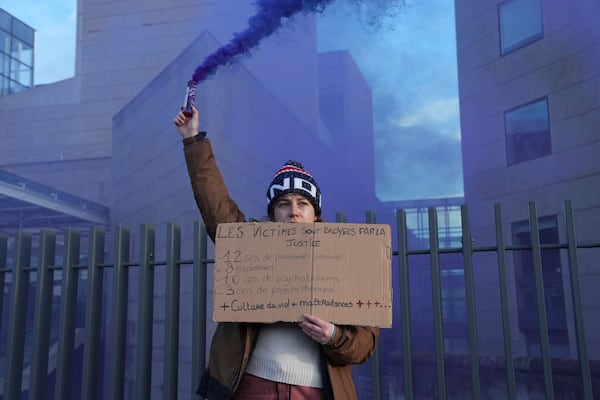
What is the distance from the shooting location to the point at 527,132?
37.9 ft

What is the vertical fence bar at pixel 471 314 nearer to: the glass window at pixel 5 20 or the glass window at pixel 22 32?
the glass window at pixel 5 20

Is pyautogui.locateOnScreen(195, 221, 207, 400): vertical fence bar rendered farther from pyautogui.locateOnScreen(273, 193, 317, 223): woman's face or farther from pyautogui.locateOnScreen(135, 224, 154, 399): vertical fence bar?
pyautogui.locateOnScreen(273, 193, 317, 223): woman's face

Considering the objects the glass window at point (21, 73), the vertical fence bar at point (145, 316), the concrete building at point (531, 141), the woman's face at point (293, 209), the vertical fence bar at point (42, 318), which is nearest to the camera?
the woman's face at point (293, 209)

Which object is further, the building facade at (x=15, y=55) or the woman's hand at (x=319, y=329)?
the building facade at (x=15, y=55)

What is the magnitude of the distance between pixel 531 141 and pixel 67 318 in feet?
32.6

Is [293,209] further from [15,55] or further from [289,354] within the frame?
[15,55]

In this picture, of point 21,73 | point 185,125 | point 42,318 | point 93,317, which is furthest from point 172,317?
point 21,73

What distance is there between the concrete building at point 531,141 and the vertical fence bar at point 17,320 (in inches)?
340

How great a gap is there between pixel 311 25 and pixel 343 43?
0.85m

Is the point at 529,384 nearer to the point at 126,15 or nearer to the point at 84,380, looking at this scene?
the point at 84,380

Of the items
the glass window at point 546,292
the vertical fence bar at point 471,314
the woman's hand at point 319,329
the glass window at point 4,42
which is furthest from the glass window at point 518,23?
the glass window at point 4,42

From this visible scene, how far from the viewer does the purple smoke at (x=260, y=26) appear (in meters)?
3.65

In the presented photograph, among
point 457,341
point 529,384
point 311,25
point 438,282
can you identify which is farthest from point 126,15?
point 438,282

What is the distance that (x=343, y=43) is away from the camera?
13.6 metres
